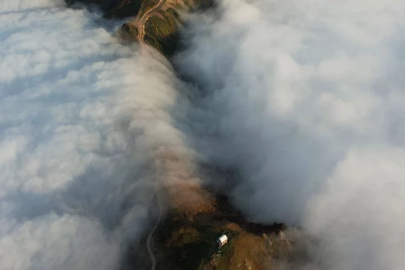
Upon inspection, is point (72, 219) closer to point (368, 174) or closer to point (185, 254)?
point (185, 254)

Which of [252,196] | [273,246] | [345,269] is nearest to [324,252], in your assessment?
[345,269]

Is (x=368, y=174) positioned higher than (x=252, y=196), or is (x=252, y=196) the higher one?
(x=368, y=174)

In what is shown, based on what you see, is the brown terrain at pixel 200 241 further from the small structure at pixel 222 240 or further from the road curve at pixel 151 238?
the small structure at pixel 222 240

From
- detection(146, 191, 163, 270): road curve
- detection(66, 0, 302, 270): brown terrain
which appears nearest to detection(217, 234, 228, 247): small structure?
detection(66, 0, 302, 270): brown terrain

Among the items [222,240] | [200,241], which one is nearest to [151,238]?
[200,241]

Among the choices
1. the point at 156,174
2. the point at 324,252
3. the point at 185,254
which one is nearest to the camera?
the point at 185,254

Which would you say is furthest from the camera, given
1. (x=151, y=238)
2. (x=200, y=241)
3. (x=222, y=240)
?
(x=151, y=238)

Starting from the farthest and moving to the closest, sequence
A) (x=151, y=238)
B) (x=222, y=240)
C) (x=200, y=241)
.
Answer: (x=151, y=238) → (x=200, y=241) → (x=222, y=240)

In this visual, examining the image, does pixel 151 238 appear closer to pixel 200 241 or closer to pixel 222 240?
pixel 200 241

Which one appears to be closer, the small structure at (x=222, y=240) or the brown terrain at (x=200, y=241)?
the brown terrain at (x=200, y=241)

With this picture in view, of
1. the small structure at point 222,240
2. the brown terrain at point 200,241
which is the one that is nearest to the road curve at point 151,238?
the brown terrain at point 200,241

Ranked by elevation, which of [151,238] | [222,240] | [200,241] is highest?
[222,240]
